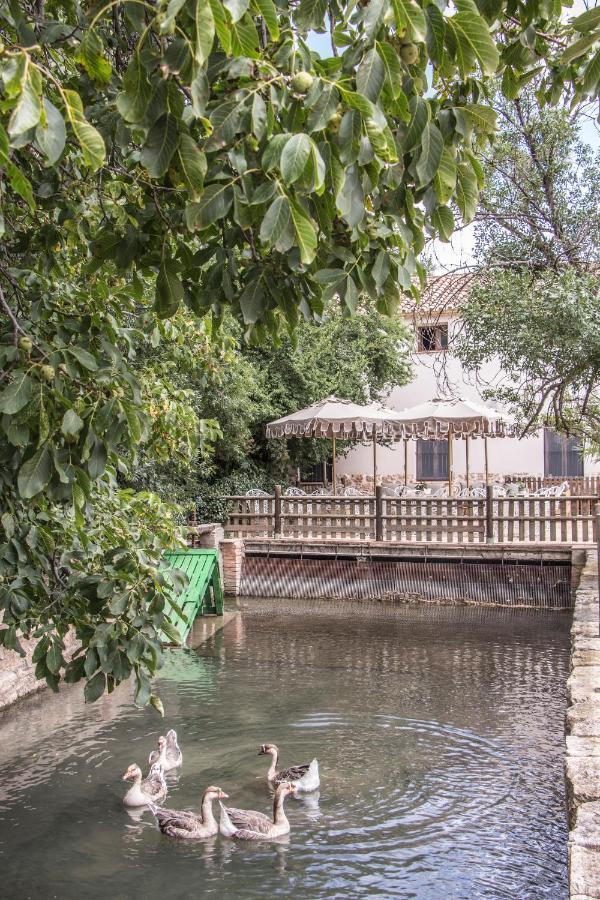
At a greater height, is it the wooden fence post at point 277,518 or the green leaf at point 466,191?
the green leaf at point 466,191

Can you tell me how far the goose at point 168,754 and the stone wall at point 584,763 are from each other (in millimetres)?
3201

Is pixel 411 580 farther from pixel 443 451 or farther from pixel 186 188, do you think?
pixel 186 188

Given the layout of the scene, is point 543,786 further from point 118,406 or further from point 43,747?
point 118,406

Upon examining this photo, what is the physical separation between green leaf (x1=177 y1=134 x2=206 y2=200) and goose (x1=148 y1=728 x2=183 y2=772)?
18.4 ft

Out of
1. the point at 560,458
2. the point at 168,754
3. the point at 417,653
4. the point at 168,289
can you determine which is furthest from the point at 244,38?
the point at 560,458

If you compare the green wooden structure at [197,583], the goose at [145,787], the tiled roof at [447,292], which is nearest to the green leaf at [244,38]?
the tiled roof at [447,292]

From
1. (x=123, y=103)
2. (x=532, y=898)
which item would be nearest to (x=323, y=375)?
(x=532, y=898)

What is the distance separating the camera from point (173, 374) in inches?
651

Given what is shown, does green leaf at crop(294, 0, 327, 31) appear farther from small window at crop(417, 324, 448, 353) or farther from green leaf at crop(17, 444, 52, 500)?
small window at crop(417, 324, 448, 353)

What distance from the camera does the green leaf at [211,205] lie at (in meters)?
2.48

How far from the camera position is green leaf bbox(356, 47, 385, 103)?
7.15ft

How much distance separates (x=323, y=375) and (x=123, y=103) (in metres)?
20.0

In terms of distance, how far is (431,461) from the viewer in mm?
25812

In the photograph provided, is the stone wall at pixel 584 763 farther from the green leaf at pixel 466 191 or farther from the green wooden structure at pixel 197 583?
the green wooden structure at pixel 197 583
